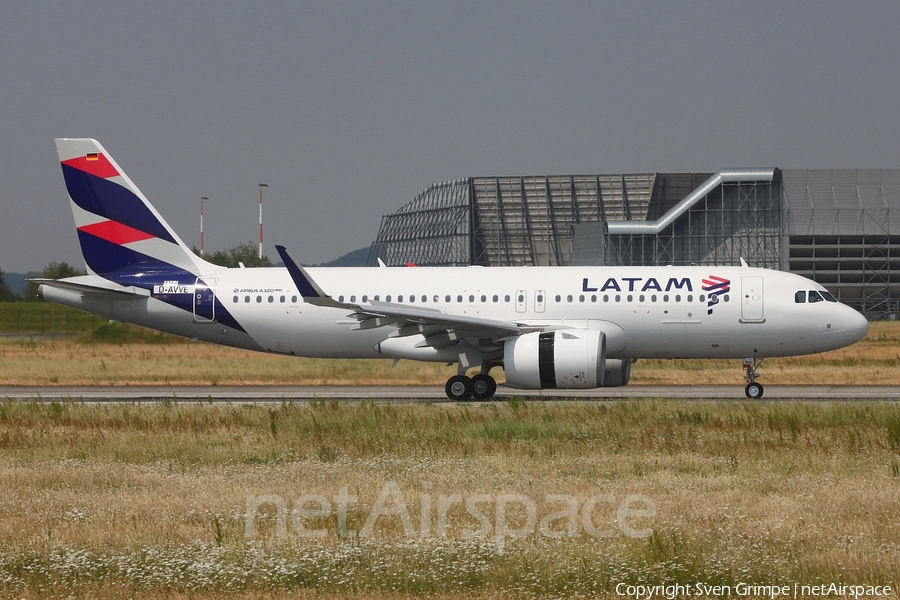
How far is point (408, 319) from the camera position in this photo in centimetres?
2462

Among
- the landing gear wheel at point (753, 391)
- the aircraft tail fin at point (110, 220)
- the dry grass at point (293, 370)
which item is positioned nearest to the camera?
the landing gear wheel at point (753, 391)

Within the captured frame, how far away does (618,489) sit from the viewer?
1194 cm

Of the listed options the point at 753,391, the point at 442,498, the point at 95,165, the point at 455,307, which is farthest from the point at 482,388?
the point at 442,498

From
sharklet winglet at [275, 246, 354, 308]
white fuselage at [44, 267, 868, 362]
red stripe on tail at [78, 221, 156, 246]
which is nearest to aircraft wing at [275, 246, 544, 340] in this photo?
sharklet winglet at [275, 246, 354, 308]

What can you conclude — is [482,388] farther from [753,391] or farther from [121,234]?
[121,234]

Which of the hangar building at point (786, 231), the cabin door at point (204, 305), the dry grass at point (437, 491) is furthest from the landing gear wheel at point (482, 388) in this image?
the hangar building at point (786, 231)

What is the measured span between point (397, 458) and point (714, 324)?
1341 cm

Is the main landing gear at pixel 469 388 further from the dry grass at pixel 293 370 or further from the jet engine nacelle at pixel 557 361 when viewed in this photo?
the dry grass at pixel 293 370

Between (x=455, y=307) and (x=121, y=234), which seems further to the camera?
(x=121, y=234)

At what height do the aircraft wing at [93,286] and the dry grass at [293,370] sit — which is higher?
the aircraft wing at [93,286]

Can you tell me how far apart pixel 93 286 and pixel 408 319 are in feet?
29.8

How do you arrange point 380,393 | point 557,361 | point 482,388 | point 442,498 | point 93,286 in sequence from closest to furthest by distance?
point 442,498 → point 557,361 → point 482,388 → point 93,286 → point 380,393

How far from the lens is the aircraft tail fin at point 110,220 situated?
28.6 metres

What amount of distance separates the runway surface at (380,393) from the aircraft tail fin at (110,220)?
348cm
